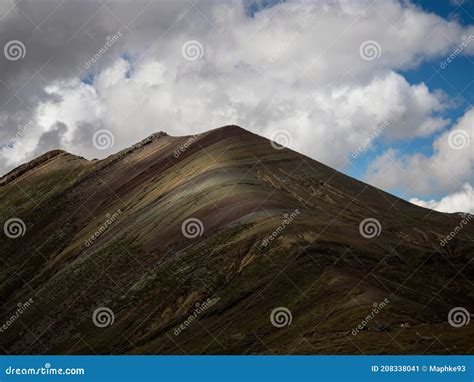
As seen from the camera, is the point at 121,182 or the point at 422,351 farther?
the point at 121,182

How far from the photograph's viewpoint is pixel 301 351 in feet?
124

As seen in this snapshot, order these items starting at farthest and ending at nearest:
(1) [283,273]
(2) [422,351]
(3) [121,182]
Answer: (3) [121,182] → (1) [283,273] → (2) [422,351]

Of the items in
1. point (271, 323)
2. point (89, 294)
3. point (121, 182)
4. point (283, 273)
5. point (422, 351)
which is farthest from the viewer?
point (121, 182)

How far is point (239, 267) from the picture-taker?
49562 millimetres

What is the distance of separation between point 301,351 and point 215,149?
47.0 m

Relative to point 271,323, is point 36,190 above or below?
above

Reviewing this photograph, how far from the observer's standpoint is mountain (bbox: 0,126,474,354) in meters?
41.8

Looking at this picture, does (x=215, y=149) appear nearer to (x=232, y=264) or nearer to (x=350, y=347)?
(x=232, y=264)

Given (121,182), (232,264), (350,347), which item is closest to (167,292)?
(232,264)

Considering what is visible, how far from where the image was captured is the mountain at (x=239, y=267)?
41.8m

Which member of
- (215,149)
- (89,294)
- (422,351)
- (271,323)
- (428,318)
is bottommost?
(89,294)

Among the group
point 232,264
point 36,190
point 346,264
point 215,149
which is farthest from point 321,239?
point 36,190

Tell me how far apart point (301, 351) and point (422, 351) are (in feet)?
24.0

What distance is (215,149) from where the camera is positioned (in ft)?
268
